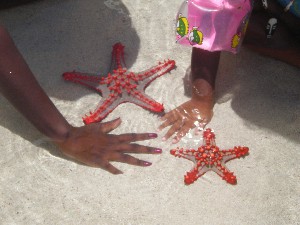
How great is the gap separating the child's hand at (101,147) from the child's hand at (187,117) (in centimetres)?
15

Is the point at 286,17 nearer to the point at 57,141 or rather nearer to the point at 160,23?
the point at 160,23

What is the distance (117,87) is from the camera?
7.51 ft

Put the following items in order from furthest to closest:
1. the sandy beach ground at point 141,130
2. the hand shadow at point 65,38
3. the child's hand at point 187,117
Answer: the hand shadow at point 65,38 < the child's hand at point 187,117 < the sandy beach ground at point 141,130

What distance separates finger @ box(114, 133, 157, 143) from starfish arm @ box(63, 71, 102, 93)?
0.35 m

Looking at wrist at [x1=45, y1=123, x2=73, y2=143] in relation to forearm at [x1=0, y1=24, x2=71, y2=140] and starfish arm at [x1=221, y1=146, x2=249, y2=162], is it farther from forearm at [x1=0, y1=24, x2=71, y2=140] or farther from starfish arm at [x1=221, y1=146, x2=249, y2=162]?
starfish arm at [x1=221, y1=146, x2=249, y2=162]

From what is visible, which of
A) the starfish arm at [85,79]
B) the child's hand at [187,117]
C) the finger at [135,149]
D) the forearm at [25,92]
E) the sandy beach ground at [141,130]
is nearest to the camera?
the forearm at [25,92]

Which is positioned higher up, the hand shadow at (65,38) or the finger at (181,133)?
the hand shadow at (65,38)

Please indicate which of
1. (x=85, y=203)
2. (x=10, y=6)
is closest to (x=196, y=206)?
(x=85, y=203)

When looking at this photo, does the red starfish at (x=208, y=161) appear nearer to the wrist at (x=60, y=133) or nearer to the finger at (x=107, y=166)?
the finger at (x=107, y=166)

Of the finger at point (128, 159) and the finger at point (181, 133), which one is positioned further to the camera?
the finger at point (181, 133)

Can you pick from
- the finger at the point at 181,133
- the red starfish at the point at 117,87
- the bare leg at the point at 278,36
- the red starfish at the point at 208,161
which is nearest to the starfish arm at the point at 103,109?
the red starfish at the point at 117,87

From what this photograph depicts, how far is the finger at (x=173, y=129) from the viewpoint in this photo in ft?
7.20

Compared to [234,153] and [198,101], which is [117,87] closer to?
[198,101]

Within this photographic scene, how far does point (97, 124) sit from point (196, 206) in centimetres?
67
